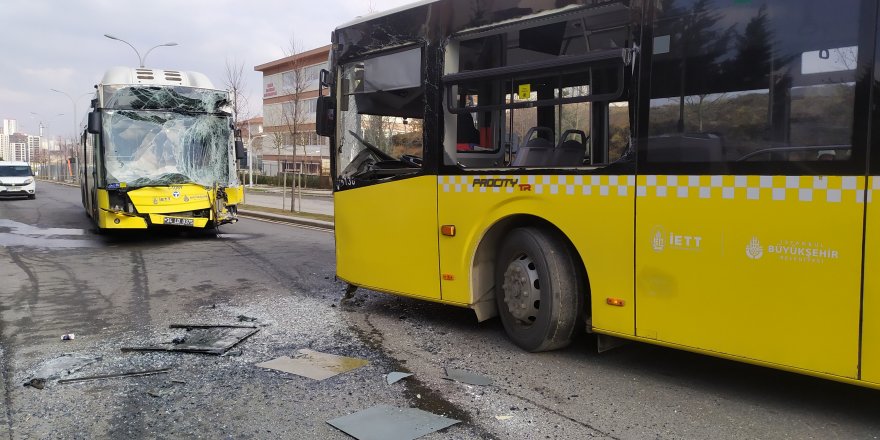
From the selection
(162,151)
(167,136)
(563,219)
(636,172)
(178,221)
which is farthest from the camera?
(167,136)

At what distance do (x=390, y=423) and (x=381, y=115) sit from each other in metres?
3.81

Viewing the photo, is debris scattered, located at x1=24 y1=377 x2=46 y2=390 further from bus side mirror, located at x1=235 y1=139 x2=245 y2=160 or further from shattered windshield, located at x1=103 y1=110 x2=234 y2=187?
bus side mirror, located at x1=235 y1=139 x2=245 y2=160

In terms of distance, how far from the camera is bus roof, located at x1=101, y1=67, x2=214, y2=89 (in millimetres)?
12922

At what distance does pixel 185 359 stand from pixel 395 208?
242 centimetres

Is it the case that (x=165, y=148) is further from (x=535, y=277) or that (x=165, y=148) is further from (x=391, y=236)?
(x=535, y=277)

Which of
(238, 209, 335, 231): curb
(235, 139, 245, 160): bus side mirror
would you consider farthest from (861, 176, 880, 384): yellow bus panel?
(238, 209, 335, 231): curb

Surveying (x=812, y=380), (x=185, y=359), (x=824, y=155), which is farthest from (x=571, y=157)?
(x=185, y=359)

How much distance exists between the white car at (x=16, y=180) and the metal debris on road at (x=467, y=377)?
33337mm

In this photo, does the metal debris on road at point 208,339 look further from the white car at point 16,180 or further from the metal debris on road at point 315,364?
the white car at point 16,180

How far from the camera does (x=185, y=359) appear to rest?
17.4 feet

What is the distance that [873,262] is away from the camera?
353cm

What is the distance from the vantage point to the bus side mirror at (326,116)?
23.8 feet

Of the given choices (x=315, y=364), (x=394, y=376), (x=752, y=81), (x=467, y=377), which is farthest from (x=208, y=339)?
(x=752, y=81)

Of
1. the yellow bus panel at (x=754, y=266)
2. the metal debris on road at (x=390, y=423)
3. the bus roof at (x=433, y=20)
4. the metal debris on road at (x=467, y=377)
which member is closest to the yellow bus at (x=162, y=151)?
the bus roof at (x=433, y=20)
